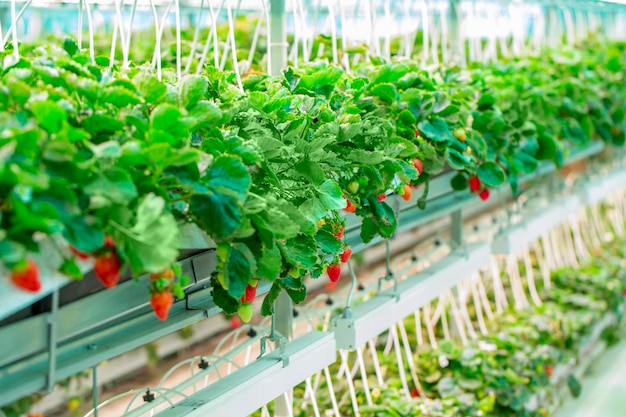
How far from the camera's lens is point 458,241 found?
3.70m

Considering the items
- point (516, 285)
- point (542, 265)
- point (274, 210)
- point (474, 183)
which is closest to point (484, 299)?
point (516, 285)

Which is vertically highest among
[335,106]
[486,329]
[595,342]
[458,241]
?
[335,106]

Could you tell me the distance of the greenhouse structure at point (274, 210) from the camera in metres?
1.26

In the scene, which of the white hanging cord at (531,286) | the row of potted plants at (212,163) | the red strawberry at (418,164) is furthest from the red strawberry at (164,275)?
the white hanging cord at (531,286)

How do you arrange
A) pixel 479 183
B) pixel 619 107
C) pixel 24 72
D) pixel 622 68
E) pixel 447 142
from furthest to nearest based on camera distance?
pixel 622 68
pixel 619 107
pixel 479 183
pixel 447 142
pixel 24 72

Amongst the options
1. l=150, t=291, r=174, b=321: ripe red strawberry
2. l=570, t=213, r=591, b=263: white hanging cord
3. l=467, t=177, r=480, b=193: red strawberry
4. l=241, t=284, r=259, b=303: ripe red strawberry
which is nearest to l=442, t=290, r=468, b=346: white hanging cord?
l=467, t=177, r=480, b=193: red strawberry

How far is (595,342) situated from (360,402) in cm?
273

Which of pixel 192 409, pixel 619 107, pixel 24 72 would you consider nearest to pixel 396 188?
pixel 192 409

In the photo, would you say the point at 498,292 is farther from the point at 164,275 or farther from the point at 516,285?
the point at 164,275

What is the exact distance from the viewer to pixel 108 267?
1.30 m

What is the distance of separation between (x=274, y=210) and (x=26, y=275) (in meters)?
0.52

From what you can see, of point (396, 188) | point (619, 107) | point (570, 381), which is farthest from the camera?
point (619, 107)

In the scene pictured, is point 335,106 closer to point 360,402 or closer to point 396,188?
point 396,188

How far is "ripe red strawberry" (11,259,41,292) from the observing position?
1.15 m
